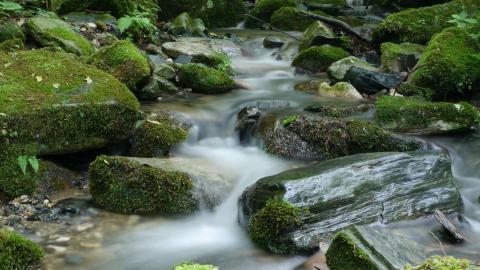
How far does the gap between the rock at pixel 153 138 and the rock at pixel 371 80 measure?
366 centimetres

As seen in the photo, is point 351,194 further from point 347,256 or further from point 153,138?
point 153,138

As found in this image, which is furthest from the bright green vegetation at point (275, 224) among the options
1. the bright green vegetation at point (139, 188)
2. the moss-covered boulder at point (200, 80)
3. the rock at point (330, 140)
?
the moss-covered boulder at point (200, 80)

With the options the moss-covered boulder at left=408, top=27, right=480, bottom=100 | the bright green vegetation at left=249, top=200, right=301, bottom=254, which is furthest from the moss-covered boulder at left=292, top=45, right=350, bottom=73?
the bright green vegetation at left=249, top=200, right=301, bottom=254

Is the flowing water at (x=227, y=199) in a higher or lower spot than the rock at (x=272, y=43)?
lower

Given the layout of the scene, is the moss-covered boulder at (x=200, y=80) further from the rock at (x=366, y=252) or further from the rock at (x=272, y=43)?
the rock at (x=366, y=252)

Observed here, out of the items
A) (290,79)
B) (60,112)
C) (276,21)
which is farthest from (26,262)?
(276,21)

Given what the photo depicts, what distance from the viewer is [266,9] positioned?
1647 cm

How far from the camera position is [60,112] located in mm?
5395

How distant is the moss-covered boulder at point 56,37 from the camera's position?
7.63m

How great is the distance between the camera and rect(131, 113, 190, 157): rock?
5820 mm

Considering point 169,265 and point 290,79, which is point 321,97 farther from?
point 169,265

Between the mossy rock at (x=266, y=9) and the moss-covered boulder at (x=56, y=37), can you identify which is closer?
the moss-covered boulder at (x=56, y=37)

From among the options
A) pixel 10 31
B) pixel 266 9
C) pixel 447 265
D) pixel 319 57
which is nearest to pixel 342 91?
pixel 319 57

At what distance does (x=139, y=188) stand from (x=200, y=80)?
11.9ft
